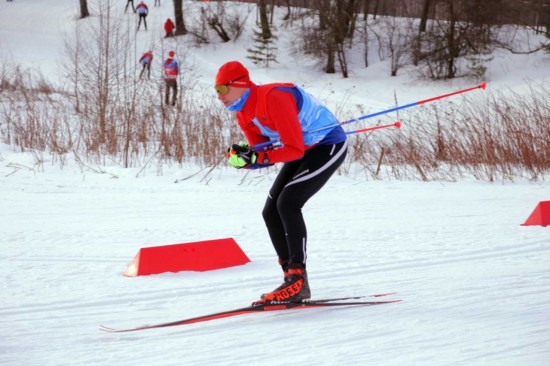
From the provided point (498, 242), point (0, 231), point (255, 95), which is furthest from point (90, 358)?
point (498, 242)

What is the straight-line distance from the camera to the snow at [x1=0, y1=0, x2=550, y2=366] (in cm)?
337

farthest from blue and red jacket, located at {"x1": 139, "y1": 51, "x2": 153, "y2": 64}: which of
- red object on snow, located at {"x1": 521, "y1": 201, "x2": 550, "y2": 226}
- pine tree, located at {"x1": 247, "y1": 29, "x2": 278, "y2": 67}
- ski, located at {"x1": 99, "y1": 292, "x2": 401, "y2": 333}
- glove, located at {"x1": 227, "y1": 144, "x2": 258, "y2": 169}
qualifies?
ski, located at {"x1": 99, "y1": 292, "x2": 401, "y2": 333}

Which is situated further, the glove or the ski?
the glove

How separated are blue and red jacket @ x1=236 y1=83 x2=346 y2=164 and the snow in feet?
3.22

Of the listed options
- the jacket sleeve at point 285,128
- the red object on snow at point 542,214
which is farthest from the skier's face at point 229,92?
the red object on snow at point 542,214

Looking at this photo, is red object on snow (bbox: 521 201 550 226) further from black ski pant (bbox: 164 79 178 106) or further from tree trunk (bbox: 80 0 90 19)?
tree trunk (bbox: 80 0 90 19)

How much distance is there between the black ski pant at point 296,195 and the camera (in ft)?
13.2

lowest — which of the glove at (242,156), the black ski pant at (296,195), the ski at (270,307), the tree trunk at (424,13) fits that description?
the tree trunk at (424,13)

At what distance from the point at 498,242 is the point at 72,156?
6.19 m

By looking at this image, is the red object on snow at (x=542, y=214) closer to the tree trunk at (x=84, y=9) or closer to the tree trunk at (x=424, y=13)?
the tree trunk at (x=424, y=13)

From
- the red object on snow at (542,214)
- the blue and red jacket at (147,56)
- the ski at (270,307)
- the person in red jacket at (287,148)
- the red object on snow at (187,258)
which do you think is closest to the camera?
the ski at (270,307)

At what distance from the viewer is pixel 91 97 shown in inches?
440

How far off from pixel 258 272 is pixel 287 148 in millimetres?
1494

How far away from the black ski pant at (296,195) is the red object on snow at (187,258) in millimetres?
1008
